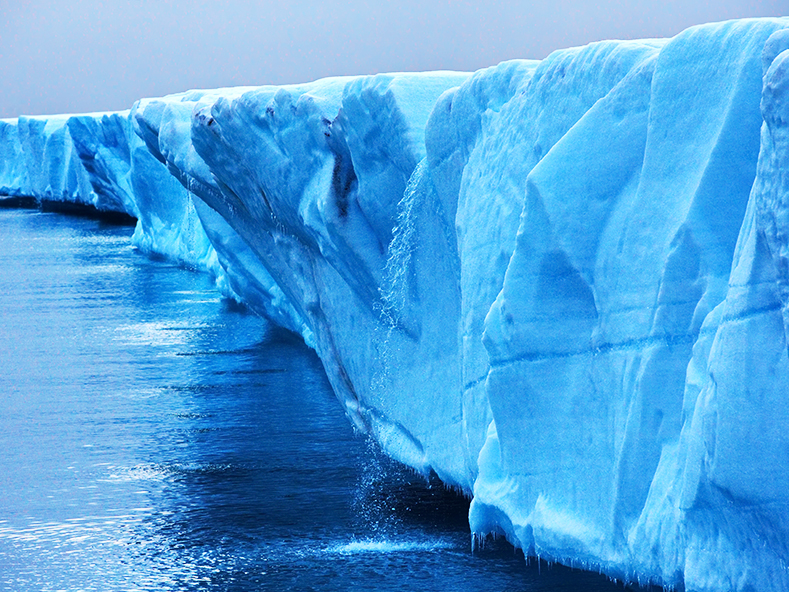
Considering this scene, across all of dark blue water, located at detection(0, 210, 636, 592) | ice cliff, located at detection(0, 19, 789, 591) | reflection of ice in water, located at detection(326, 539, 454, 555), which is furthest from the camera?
reflection of ice in water, located at detection(326, 539, 454, 555)

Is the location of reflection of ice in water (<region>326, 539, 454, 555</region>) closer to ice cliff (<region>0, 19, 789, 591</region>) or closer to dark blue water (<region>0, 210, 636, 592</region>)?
dark blue water (<region>0, 210, 636, 592</region>)

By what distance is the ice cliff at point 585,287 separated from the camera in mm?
3334

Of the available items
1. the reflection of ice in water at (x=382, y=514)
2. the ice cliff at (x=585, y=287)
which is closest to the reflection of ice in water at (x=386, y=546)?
the reflection of ice in water at (x=382, y=514)

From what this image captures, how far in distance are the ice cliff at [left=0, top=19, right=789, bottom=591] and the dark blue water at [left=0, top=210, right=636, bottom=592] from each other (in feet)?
1.03

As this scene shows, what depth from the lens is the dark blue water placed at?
4.92 m

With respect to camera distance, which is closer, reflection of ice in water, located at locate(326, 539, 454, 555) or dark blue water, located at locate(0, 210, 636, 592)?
dark blue water, located at locate(0, 210, 636, 592)

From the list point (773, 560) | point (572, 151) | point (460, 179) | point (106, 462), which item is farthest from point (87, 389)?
point (773, 560)

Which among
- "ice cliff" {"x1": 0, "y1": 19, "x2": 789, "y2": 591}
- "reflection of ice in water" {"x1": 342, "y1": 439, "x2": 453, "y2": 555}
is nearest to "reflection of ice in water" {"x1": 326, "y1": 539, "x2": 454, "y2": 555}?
"reflection of ice in water" {"x1": 342, "y1": 439, "x2": 453, "y2": 555}

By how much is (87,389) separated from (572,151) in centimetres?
596

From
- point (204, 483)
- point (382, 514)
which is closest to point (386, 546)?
point (382, 514)

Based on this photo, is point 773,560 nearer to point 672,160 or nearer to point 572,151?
point 672,160

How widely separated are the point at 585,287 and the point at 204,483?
2933 millimetres

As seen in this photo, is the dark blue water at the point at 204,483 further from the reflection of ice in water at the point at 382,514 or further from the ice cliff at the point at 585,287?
the ice cliff at the point at 585,287

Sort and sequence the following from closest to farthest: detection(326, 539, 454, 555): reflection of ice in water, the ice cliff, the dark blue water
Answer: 1. the ice cliff
2. the dark blue water
3. detection(326, 539, 454, 555): reflection of ice in water
